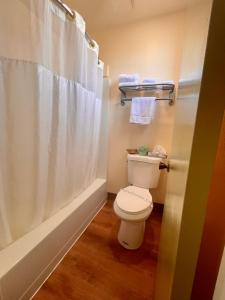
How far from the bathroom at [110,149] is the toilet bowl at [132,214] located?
0.01m

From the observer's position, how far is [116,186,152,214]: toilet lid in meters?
1.41

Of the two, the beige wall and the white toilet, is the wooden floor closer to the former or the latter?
the white toilet

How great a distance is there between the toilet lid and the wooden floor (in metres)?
0.43

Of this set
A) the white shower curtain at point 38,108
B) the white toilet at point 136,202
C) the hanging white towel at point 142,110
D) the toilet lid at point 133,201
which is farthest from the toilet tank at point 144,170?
the white shower curtain at point 38,108

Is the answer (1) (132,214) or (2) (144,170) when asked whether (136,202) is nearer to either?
(1) (132,214)

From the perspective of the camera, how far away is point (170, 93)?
6.29ft

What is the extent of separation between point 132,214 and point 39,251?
2.37ft

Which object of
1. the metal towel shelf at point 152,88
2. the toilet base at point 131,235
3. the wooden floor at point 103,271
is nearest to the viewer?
the wooden floor at point 103,271

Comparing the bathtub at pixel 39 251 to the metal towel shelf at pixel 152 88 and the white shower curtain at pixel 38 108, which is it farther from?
the metal towel shelf at pixel 152 88

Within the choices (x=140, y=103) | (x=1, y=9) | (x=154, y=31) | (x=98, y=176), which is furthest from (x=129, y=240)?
(x=154, y=31)

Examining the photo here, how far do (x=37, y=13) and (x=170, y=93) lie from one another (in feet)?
4.77

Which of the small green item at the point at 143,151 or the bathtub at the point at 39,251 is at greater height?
the small green item at the point at 143,151

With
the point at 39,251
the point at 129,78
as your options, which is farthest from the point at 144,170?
the point at 39,251

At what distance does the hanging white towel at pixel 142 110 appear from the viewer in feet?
6.24
